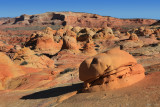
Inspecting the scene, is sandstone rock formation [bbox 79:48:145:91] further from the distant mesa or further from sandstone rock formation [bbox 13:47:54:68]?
the distant mesa

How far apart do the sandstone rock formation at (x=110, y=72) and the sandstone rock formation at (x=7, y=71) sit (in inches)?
362

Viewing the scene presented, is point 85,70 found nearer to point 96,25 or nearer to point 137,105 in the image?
point 137,105

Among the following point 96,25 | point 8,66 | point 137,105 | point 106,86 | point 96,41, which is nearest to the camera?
point 137,105

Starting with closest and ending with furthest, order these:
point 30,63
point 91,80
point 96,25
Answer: point 91,80
point 30,63
point 96,25

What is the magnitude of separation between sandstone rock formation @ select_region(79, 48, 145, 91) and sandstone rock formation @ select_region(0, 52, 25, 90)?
9.20 meters

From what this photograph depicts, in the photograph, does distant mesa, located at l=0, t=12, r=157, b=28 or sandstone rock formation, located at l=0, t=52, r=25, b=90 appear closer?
sandstone rock formation, located at l=0, t=52, r=25, b=90

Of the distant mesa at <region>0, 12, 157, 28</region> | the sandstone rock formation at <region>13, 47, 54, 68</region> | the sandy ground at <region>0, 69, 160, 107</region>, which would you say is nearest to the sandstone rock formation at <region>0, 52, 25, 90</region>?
the sandstone rock formation at <region>13, 47, 54, 68</region>

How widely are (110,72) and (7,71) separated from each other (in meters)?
11.3

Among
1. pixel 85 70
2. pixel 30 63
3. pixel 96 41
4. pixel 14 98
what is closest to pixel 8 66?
pixel 30 63

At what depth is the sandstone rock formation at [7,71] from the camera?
586 inches

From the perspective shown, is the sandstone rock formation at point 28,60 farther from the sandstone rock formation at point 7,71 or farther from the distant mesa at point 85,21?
the distant mesa at point 85,21

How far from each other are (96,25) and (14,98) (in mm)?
80899

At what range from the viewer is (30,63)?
65.0 feet

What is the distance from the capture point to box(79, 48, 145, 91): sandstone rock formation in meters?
7.79
